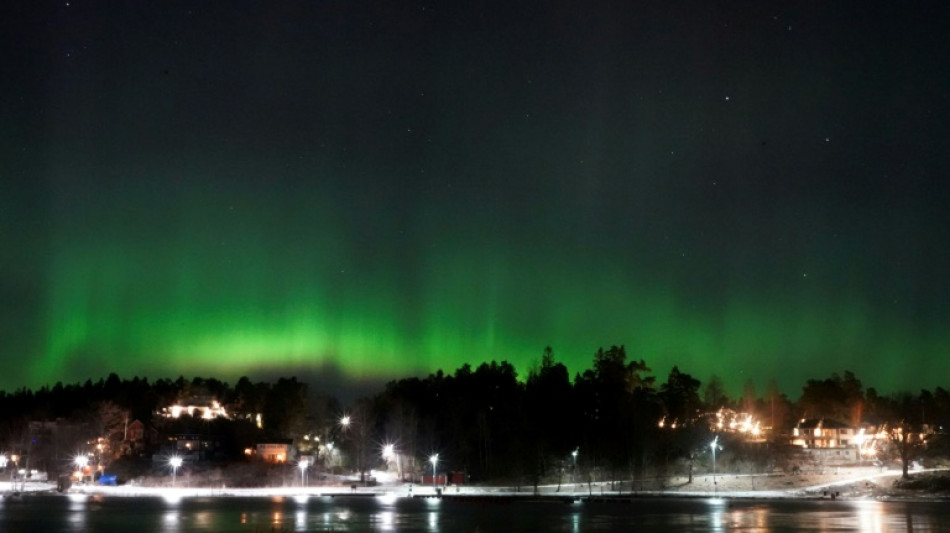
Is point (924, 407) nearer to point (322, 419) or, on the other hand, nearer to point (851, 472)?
point (851, 472)

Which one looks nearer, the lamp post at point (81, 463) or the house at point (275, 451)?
the lamp post at point (81, 463)

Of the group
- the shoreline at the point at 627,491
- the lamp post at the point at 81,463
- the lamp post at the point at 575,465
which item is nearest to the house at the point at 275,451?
the lamp post at the point at 81,463

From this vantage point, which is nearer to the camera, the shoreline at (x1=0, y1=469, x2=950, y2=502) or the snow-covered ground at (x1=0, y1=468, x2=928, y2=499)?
the shoreline at (x1=0, y1=469, x2=950, y2=502)

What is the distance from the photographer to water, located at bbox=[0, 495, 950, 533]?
193 ft

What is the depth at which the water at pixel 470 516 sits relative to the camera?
58719mm

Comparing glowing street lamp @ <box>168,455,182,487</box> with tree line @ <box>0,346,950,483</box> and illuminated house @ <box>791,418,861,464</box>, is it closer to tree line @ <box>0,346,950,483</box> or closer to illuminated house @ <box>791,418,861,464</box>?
tree line @ <box>0,346,950,483</box>

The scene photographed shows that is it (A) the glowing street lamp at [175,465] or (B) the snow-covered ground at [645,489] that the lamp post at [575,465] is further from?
(A) the glowing street lamp at [175,465]

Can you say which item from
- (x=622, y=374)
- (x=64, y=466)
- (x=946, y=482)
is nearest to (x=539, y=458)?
(x=622, y=374)

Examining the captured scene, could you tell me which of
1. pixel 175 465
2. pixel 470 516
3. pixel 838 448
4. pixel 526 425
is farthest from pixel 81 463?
pixel 838 448

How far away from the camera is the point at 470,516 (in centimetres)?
7244

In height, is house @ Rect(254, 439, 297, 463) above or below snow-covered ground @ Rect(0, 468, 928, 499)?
above

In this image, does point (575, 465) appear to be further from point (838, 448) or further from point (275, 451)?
point (838, 448)

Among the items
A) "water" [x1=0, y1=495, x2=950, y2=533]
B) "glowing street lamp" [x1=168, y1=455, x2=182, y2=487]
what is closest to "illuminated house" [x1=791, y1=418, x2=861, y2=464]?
"water" [x1=0, y1=495, x2=950, y2=533]

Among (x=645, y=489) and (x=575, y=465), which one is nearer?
(x=645, y=489)
